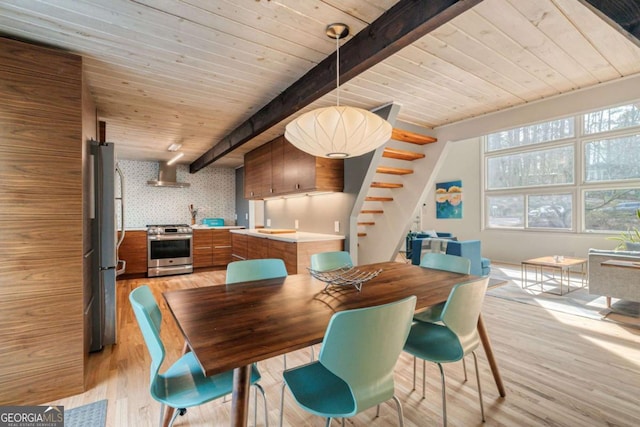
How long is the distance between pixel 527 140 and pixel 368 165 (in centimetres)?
539

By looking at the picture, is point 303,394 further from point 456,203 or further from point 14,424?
point 456,203

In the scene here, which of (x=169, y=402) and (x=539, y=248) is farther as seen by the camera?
(x=539, y=248)

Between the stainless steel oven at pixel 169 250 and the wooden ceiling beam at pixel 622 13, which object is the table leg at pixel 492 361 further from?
the stainless steel oven at pixel 169 250

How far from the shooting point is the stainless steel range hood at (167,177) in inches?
239

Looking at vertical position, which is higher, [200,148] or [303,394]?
[200,148]

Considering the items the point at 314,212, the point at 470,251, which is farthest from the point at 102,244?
the point at 470,251

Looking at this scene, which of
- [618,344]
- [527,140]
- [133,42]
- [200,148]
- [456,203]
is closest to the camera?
[133,42]

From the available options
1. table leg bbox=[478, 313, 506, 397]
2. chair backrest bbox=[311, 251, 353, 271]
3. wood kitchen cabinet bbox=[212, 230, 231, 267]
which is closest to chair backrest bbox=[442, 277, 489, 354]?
table leg bbox=[478, 313, 506, 397]

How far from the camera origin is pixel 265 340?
107 centimetres

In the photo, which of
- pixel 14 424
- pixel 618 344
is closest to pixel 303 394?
pixel 14 424

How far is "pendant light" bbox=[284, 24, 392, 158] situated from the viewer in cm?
163

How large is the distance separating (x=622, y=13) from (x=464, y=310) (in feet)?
4.57

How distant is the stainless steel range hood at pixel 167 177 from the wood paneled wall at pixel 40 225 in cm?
442

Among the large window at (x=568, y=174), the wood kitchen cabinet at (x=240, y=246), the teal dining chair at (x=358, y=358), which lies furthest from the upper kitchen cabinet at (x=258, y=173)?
the large window at (x=568, y=174)
